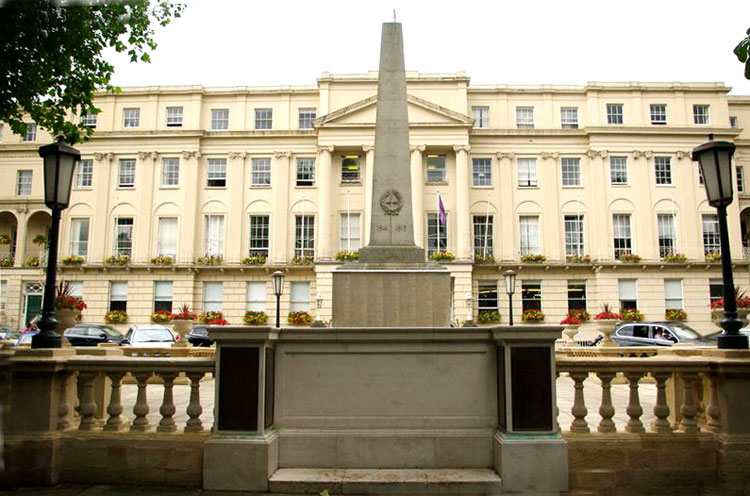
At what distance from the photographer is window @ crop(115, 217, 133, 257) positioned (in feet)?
133

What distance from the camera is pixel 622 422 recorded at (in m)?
9.23

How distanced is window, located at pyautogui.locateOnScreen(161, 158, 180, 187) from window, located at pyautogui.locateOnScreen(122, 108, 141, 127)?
13.2 feet

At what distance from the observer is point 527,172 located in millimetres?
40625

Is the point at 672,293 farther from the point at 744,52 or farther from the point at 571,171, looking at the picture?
the point at 744,52

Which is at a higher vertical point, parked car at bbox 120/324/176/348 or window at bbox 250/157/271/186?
window at bbox 250/157/271/186

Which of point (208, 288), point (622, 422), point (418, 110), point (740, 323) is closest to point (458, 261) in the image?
point (418, 110)

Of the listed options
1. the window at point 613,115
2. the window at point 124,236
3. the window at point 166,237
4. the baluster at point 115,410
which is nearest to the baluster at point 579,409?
the baluster at point 115,410

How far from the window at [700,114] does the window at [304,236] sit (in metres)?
29.0

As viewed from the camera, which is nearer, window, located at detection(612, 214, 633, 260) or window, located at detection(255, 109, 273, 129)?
window, located at detection(612, 214, 633, 260)

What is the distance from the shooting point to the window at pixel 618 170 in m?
40.1

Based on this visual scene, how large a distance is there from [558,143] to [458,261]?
11.7m

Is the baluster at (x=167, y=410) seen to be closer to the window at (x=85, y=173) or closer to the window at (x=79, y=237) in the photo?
Result: the window at (x=79, y=237)

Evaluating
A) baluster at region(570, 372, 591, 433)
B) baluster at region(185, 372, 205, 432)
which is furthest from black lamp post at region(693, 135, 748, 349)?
baluster at region(185, 372, 205, 432)

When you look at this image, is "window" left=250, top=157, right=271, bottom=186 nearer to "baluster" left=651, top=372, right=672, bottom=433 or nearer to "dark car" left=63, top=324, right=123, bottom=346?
"dark car" left=63, top=324, right=123, bottom=346
